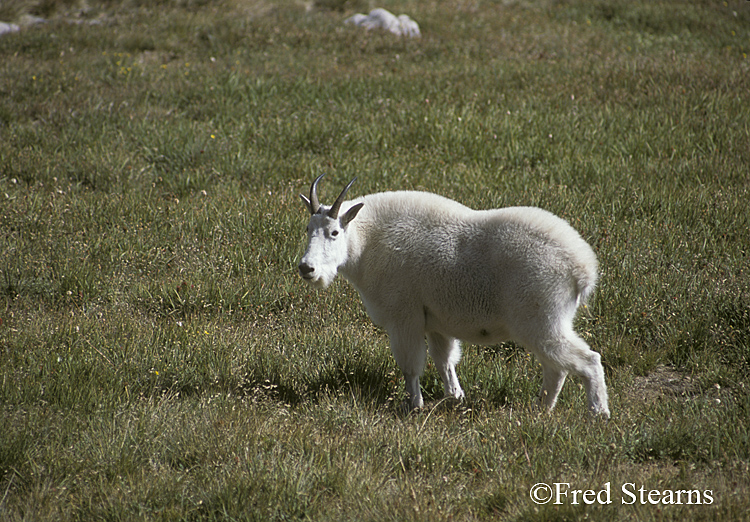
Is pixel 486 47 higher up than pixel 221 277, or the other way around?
pixel 486 47

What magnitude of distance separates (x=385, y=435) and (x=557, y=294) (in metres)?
1.39

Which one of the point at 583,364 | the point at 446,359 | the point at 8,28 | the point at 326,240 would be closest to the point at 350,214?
the point at 326,240

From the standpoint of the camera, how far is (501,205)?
7.42m

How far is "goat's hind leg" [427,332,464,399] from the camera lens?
489cm

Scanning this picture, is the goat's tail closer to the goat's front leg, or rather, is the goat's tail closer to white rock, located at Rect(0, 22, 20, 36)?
the goat's front leg

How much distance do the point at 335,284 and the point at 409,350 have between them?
1.86 metres

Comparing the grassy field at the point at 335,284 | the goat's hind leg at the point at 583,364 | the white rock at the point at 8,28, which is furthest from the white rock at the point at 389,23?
the goat's hind leg at the point at 583,364

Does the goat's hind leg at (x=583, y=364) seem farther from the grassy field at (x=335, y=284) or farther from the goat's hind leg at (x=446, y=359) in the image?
the goat's hind leg at (x=446, y=359)

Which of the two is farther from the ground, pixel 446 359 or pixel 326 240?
pixel 326 240

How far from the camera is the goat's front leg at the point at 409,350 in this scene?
4.60m

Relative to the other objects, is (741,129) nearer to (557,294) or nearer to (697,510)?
(557,294)

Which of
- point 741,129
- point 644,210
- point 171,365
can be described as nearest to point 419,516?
point 171,365

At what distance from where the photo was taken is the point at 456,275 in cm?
444

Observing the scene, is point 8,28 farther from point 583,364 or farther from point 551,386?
point 583,364
